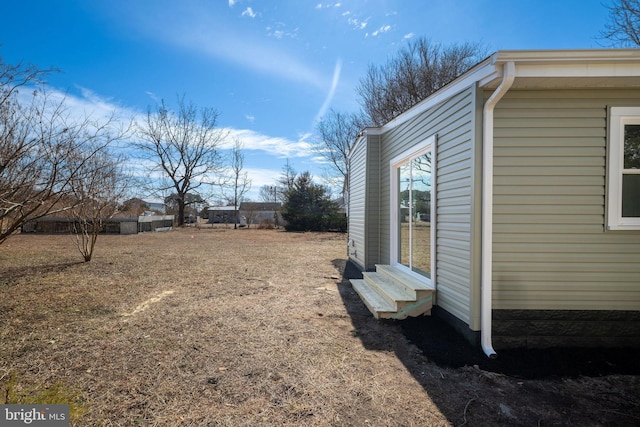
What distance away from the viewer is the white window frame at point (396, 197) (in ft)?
12.7

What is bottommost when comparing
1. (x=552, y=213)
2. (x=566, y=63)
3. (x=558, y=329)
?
(x=558, y=329)

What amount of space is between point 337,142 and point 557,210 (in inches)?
872

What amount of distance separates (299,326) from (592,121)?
376 centimetres

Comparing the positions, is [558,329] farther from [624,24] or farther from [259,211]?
[259,211]

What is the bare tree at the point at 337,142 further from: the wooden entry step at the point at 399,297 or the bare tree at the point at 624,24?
the wooden entry step at the point at 399,297

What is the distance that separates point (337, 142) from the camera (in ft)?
79.9

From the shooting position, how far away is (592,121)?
2.96m

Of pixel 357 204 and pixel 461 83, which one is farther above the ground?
pixel 461 83

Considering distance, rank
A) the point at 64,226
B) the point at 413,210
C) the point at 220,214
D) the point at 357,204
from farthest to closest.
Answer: the point at 220,214
the point at 64,226
the point at 357,204
the point at 413,210

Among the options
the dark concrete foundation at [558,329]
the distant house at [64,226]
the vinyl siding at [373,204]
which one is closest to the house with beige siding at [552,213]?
the dark concrete foundation at [558,329]

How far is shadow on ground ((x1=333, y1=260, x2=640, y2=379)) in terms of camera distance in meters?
2.55

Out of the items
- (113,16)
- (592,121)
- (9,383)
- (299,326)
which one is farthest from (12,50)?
(592,121)

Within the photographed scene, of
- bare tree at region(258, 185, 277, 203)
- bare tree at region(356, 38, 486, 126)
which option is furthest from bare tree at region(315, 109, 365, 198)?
bare tree at region(258, 185, 277, 203)

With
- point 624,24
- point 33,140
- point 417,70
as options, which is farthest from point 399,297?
point 417,70
